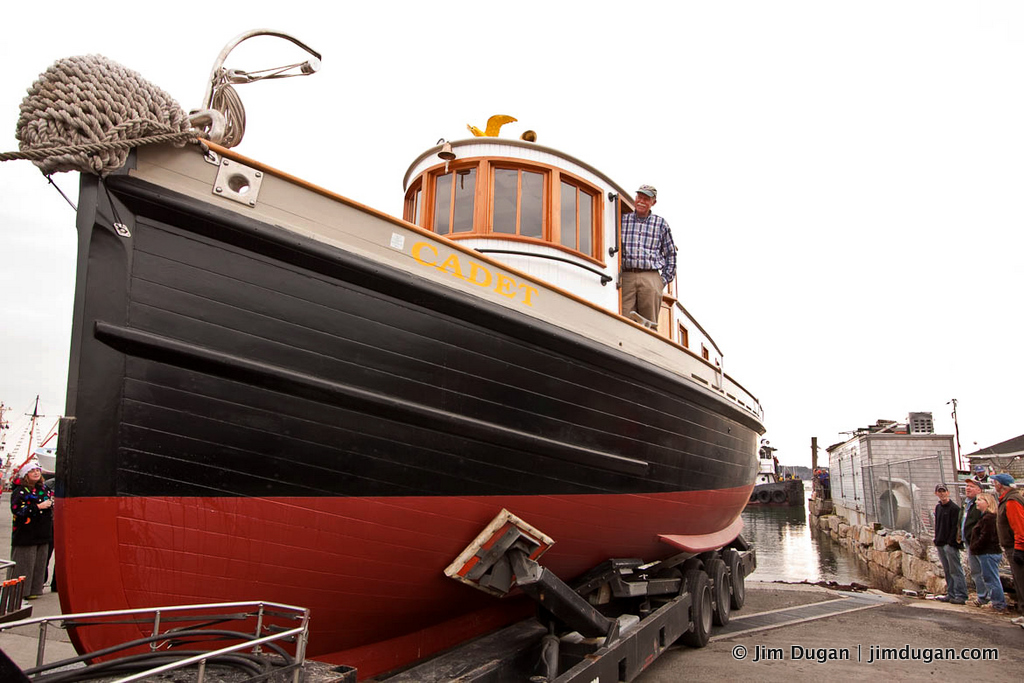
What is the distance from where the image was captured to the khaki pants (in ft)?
16.4

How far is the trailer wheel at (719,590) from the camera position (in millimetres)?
5809

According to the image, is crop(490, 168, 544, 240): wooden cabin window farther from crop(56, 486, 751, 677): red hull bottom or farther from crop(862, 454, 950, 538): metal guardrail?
crop(862, 454, 950, 538): metal guardrail

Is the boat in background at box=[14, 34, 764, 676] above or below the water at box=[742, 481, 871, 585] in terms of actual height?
above

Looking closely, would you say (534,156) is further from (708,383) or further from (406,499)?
(406,499)

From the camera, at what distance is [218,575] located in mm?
2484

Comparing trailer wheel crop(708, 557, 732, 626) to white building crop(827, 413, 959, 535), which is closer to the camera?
trailer wheel crop(708, 557, 732, 626)

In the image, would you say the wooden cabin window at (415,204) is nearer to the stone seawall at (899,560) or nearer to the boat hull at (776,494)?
the stone seawall at (899,560)

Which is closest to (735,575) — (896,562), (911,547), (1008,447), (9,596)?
(911,547)

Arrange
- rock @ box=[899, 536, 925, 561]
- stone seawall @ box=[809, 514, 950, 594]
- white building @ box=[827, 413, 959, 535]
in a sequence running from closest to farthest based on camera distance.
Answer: stone seawall @ box=[809, 514, 950, 594], rock @ box=[899, 536, 925, 561], white building @ box=[827, 413, 959, 535]

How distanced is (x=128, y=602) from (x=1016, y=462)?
27061 mm

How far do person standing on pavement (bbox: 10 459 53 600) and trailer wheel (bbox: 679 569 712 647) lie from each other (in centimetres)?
599

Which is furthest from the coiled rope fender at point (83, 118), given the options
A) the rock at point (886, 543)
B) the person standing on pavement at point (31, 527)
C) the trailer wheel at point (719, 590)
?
the rock at point (886, 543)

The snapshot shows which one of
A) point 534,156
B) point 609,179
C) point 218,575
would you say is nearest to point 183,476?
point 218,575

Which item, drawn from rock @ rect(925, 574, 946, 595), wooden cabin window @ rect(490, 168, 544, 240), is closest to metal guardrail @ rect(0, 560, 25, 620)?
wooden cabin window @ rect(490, 168, 544, 240)
